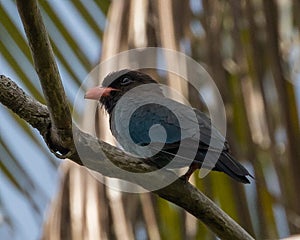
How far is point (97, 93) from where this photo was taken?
425cm

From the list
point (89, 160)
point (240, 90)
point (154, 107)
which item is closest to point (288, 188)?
point (240, 90)

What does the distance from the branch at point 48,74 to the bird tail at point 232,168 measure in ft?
2.55

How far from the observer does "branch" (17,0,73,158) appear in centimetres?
264

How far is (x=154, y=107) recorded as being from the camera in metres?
4.23

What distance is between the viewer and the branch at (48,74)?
8.66 feet

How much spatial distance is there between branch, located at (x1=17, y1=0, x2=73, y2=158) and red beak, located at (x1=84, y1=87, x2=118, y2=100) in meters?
1.13

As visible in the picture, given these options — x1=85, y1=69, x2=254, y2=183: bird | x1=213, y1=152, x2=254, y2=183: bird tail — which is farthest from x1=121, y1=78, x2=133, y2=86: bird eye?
x1=213, y1=152, x2=254, y2=183: bird tail

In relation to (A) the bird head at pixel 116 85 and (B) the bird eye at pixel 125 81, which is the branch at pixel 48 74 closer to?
(A) the bird head at pixel 116 85

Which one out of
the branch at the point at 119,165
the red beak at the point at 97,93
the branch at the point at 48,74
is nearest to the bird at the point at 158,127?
the red beak at the point at 97,93

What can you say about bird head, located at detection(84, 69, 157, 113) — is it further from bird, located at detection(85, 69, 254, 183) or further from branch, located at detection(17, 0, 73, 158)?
branch, located at detection(17, 0, 73, 158)

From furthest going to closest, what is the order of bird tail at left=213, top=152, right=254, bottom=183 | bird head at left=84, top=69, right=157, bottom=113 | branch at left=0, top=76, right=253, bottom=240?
bird head at left=84, top=69, right=157, bottom=113, bird tail at left=213, top=152, right=254, bottom=183, branch at left=0, top=76, right=253, bottom=240

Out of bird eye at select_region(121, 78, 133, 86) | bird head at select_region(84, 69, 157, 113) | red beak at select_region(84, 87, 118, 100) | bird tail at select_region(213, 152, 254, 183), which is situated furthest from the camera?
bird eye at select_region(121, 78, 133, 86)

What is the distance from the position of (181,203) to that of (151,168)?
0.17 metres

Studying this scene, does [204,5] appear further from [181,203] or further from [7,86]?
[7,86]
